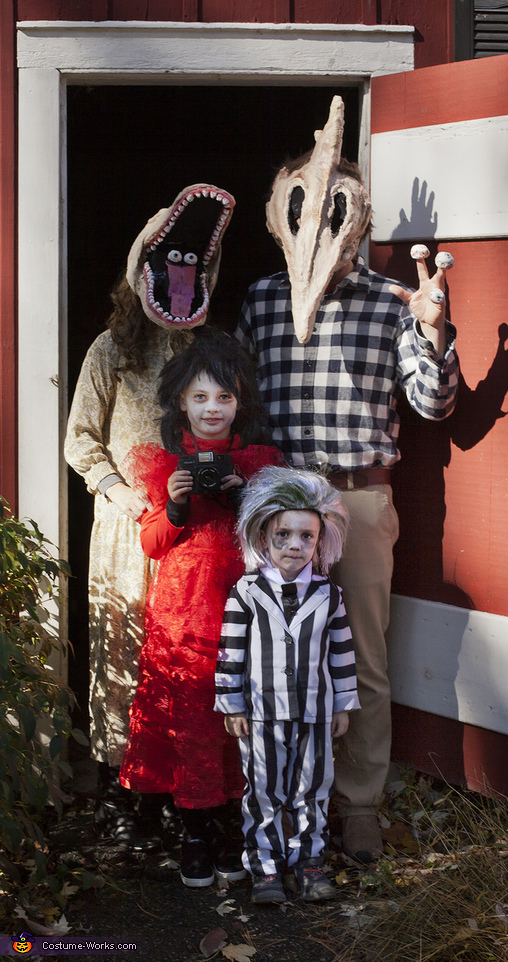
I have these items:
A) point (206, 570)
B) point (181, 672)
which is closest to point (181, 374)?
point (206, 570)

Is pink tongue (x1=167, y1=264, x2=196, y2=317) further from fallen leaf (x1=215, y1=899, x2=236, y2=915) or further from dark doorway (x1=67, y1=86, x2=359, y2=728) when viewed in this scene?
dark doorway (x1=67, y1=86, x2=359, y2=728)

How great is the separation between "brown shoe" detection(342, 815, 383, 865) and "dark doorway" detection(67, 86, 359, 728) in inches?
95.4

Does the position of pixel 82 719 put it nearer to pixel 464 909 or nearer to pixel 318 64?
pixel 464 909

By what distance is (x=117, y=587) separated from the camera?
9.87 ft

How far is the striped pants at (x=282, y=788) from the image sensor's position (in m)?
2.67

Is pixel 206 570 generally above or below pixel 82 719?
above

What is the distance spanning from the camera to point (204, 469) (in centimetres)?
263

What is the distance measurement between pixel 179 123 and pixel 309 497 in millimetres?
3850

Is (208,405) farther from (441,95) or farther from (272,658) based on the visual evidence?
(441,95)

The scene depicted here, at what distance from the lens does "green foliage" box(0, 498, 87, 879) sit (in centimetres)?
227

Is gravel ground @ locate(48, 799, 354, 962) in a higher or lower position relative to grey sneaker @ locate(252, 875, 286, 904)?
lower

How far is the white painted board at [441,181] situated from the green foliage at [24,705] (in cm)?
174

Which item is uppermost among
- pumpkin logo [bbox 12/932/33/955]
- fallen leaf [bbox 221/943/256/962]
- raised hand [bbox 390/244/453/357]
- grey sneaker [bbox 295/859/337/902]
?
raised hand [bbox 390/244/453/357]

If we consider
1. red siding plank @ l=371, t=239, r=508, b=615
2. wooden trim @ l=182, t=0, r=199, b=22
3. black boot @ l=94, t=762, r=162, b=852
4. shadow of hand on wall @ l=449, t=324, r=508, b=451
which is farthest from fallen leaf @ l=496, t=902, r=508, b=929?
wooden trim @ l=182, t=0, r=199, b=22
